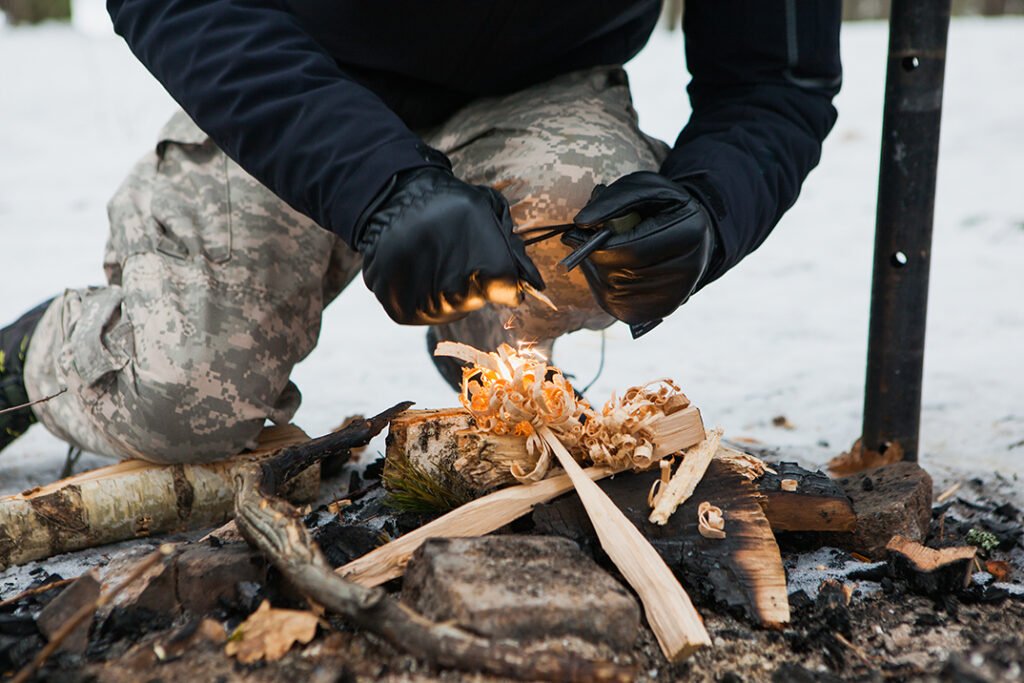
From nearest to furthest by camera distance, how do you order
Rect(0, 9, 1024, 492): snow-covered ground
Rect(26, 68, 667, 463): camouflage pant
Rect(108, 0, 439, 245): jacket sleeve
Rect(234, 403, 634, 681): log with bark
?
Rect(234, 403, 634, 681): log with bark
Rect(108, 0, 439, 245): jacket sleeve
Rect(26, 68, 667, 463): camouflage pant
Rect(0, 9, 1024, 492): snow-covered ground

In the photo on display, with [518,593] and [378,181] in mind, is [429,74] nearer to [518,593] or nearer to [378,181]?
[378,181]

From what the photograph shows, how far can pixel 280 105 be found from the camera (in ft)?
6.22

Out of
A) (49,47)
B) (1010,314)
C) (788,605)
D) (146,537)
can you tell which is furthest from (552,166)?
(49,47)

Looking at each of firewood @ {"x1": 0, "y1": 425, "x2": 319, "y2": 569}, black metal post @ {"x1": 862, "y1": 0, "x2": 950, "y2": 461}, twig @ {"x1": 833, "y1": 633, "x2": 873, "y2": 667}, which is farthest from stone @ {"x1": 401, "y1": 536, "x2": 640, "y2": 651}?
black metal post @ {"x1": 862, "y1": 0, "x2": 950, "y2": 461}

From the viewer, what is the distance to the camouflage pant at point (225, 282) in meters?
2.37

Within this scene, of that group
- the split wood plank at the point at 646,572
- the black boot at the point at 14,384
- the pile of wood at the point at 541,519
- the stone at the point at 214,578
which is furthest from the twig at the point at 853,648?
the black boot at the point at 14,384

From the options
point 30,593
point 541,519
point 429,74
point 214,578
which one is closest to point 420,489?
point 541,519

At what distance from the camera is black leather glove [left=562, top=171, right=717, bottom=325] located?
1939mm

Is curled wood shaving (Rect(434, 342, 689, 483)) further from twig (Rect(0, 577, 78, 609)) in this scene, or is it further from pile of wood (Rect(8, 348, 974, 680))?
twig (Rect(0, 577, 78, 609))

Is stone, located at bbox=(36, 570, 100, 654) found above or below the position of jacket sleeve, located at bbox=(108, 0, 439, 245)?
below

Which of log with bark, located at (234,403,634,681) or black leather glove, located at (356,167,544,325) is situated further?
black leather glove, located at (356,167,544,325)

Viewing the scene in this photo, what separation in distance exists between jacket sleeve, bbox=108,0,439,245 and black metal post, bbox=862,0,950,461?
1424mm

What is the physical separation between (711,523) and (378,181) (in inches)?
36.2

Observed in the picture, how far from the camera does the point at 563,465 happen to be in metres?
1.86
